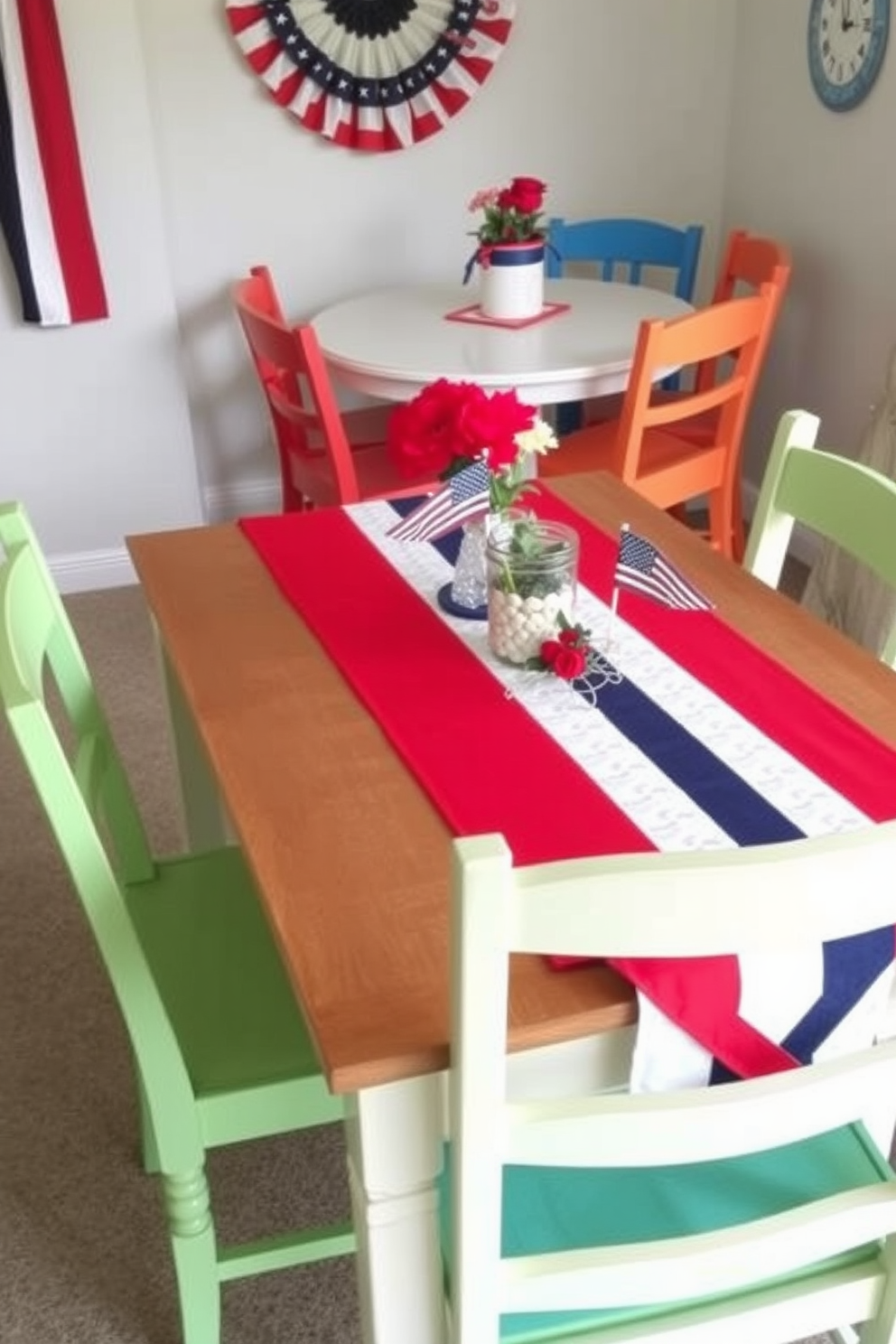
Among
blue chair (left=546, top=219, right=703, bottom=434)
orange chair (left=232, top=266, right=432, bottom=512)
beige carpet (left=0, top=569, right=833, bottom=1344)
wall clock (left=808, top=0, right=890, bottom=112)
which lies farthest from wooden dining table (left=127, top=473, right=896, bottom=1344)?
blue chair (left=546, top=219, right=703, bottom=434)

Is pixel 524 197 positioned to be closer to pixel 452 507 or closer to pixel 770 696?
pixel 452 507

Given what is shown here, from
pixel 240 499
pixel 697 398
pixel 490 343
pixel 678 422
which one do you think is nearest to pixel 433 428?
pixel 697 398

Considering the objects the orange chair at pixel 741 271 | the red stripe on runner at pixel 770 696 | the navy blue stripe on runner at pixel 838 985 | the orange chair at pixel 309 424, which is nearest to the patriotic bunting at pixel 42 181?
the orange chair at pixel 309 424

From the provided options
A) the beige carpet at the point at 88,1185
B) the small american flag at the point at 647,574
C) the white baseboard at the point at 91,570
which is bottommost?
the beige carpet at the point at 88,1185

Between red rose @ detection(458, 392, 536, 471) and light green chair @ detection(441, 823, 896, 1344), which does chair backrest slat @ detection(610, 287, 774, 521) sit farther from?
light green chair @ detection(441, 823, 896, 1344)

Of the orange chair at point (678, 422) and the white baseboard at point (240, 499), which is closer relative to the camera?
the orange chair at point (678, 422)

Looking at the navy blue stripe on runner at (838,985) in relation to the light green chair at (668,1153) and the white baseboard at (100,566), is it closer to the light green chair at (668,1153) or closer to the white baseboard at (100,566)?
the light green chair at (668,1153)

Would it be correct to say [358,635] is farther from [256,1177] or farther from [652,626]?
[256,1177]

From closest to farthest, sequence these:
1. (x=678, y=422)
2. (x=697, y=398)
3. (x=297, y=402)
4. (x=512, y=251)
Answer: (x=697, y=398) → (x=512, y=251) → (x=678, y=422) → (x=297, y=402)

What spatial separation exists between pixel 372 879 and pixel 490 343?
1.96m

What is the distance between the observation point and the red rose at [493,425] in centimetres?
132

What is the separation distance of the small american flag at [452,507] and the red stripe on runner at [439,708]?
91 mm

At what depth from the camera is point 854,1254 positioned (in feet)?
3.65

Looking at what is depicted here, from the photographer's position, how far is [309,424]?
2721 mm
